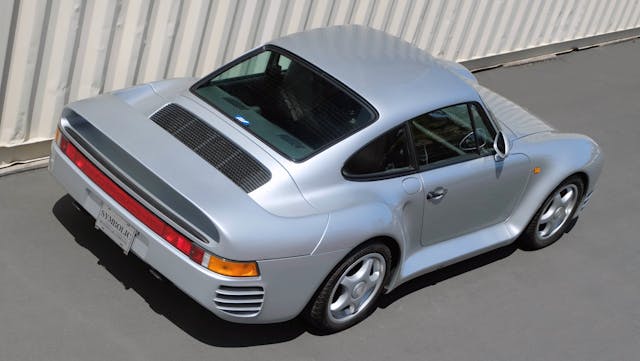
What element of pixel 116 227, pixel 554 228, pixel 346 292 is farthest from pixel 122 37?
pixel 554 228

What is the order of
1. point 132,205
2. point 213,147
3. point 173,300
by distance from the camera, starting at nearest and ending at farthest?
point 132,205
point 213,147
point 173,300

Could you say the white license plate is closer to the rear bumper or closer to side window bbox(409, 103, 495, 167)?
the rear bumper

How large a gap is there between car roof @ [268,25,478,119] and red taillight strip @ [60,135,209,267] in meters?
1.46

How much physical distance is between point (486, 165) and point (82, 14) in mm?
3073

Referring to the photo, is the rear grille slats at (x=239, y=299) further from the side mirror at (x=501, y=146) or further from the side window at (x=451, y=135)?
the side mirror at (x=501, y=146)

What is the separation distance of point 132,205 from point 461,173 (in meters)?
2.13

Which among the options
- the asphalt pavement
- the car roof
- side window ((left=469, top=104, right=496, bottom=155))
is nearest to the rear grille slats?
the asphalt pavement

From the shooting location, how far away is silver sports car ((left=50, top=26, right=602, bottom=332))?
5.26 m

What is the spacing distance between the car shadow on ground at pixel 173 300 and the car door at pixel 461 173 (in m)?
0.62

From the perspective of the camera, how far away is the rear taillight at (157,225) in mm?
5129

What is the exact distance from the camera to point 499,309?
6.78 m

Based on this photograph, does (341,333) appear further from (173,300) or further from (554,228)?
(554,228)

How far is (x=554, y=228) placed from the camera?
766 centimetres

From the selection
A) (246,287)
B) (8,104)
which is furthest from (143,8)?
(246,287)
